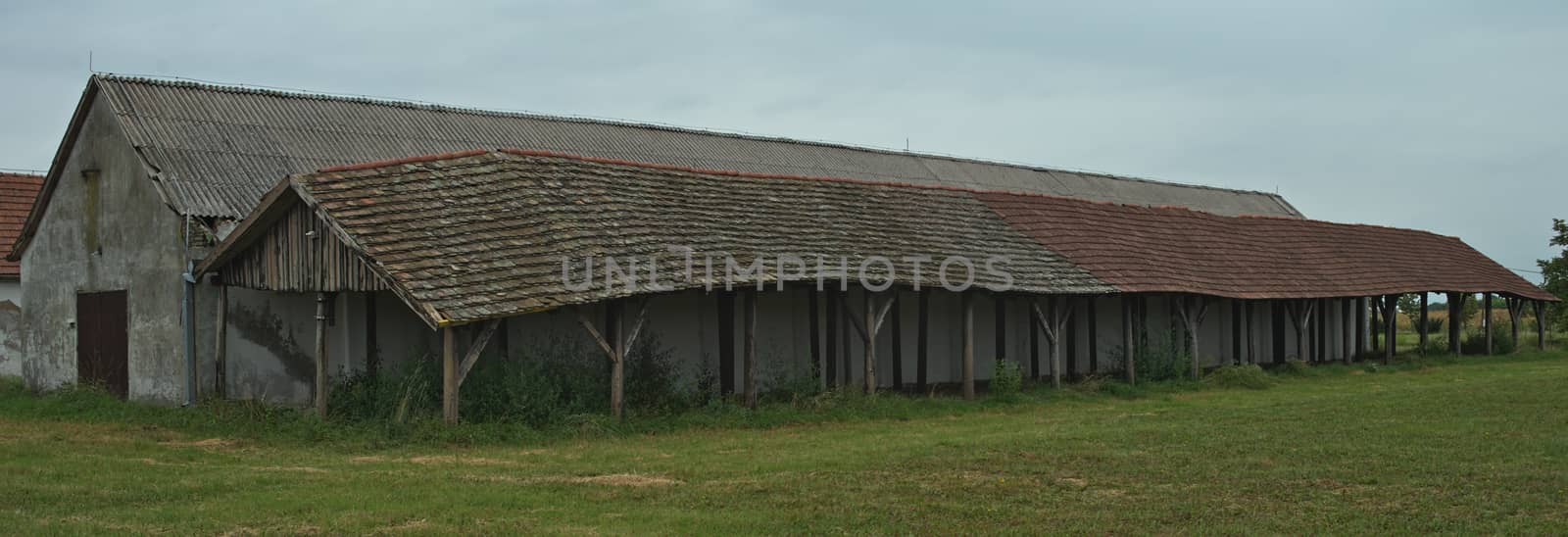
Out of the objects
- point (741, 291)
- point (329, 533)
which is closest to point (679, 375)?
point (741, 291)

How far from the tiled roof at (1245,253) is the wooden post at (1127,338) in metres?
0.60

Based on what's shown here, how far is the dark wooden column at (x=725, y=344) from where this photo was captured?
19.9 m

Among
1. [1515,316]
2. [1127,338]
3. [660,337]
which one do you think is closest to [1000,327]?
[1127,338]

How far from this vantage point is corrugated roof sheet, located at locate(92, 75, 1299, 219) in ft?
68.7

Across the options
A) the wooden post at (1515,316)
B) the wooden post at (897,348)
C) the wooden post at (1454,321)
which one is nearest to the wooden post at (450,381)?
the wooden post at (897,348)

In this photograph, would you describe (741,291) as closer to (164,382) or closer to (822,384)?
(822,384)

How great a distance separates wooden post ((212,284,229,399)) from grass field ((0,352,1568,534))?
1130 mm

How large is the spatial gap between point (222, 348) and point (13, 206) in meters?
12.8

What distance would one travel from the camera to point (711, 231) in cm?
1892

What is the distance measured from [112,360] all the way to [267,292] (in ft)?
11.9

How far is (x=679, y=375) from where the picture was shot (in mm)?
19234

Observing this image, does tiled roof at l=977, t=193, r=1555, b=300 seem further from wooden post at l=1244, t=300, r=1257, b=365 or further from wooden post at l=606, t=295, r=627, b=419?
wooden post at l=606, t=295, r=627, b=419

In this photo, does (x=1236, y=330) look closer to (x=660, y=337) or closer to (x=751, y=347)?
(x=751, y=347)

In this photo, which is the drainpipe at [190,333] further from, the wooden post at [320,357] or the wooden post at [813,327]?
the wooden post at [813,327]
